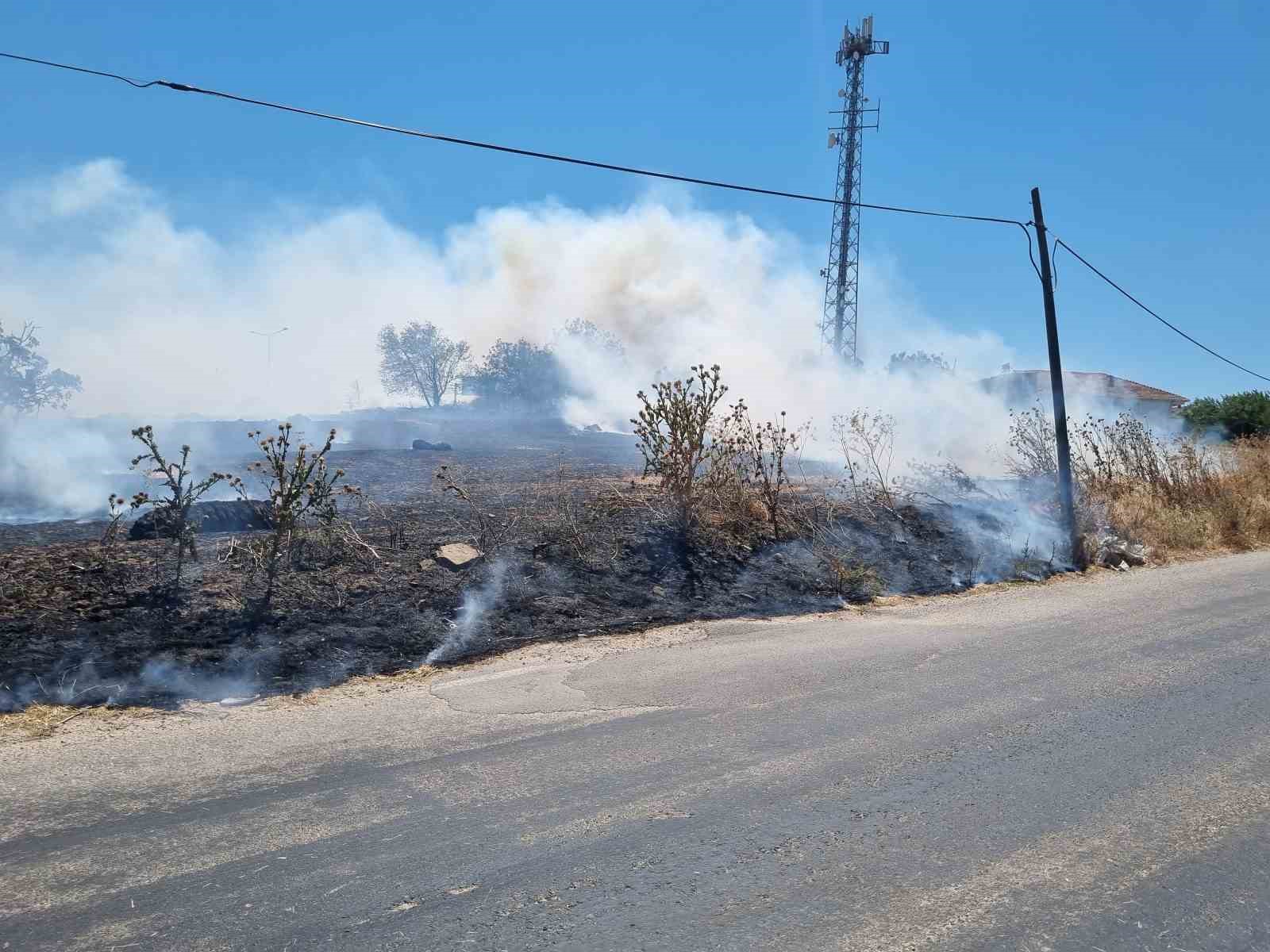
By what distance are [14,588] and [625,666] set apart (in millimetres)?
4539

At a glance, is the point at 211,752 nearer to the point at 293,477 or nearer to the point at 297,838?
→ the point at 297,838

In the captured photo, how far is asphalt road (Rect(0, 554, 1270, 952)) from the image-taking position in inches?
120

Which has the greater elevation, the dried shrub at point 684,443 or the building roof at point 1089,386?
the building roof at point 1089,386

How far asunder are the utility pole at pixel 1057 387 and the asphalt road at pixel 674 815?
20.9 ft

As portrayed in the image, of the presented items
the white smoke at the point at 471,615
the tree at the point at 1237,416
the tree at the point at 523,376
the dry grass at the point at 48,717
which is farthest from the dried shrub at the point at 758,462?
the tree at the point at 523,376

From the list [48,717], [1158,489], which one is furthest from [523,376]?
[48,717]

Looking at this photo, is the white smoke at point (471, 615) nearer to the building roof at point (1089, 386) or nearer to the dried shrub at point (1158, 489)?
the dried shrub at point (1158, 489)

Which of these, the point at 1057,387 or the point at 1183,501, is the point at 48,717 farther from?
the point at 1183,501

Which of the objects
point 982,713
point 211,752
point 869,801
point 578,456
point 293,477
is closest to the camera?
point 869,801

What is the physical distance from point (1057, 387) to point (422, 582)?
9.95 meters

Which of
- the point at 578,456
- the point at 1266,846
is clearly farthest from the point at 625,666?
the point at 578,456

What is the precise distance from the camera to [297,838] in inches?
145

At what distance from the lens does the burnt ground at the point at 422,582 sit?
20.3ft

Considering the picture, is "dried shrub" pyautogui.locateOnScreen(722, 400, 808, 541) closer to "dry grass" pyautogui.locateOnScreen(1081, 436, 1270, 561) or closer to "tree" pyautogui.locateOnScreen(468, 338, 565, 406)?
"dry grass" pyautogui.locateOnScreen(1081, 436, 1270, 561)
